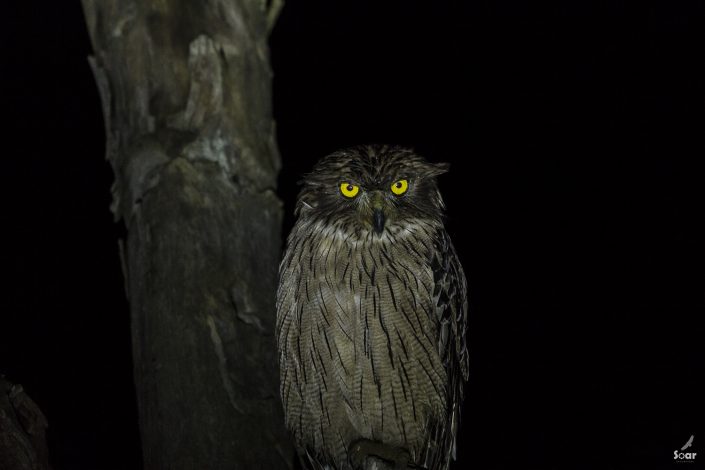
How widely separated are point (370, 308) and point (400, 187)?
1.19 ft

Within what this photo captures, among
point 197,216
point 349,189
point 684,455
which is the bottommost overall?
point 684,455

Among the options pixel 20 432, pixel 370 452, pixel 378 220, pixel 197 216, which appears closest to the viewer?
pixel 20 432

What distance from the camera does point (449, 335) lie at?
7.80ft

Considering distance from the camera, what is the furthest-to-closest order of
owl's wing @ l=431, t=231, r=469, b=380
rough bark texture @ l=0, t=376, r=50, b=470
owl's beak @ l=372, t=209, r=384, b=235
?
owl's wing @ l=431, t=231, r=469, b=380 → owl's beak @ l=372, t=209, r=384, b=235 → rough bark texture @ l=0, t=376, r=50, b=470

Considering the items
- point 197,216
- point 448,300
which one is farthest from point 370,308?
point 197,216

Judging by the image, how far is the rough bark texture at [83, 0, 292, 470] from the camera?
236 centimetres

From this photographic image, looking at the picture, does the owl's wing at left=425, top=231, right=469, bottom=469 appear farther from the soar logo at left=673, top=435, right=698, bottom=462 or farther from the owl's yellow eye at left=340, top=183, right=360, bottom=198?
the soar logo at left=673, top=435, right=698, bottom=462

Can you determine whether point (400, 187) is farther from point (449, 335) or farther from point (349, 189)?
point (449, 335)

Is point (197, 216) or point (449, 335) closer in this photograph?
point (449, 335)

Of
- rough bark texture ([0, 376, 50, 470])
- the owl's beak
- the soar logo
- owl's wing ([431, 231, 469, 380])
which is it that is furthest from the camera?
the soar logo

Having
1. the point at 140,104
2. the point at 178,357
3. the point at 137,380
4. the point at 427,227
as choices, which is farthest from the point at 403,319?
the point at 140,104

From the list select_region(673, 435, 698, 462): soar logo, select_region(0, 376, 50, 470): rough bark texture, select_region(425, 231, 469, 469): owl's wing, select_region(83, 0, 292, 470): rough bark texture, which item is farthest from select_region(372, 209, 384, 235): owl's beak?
select_region(673, 435, 698, 462): soar logo

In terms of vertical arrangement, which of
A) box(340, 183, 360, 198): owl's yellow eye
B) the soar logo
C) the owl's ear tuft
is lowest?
the soar logo

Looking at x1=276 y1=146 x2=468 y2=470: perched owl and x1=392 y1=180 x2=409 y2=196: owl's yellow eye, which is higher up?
x1=392 y1=180 x2=409 y2=196: owl's yellow eye
